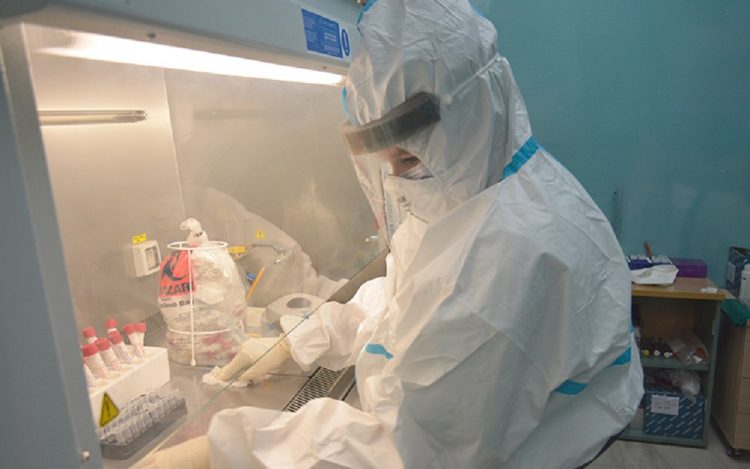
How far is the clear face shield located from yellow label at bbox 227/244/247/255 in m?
0.36

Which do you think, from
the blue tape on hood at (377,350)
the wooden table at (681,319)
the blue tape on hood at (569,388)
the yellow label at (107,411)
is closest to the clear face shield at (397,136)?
the blue tape on hood at (377,350)

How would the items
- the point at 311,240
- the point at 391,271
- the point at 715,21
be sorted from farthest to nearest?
the point at 715,21 → the point at 311,240 → the point at 391,271

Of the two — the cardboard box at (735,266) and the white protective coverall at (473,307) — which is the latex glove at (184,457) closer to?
the white protective coverall at (473,307)

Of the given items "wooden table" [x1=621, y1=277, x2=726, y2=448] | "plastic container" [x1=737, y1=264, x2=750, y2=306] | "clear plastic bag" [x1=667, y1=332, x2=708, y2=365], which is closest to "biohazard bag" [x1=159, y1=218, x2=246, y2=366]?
"wooden table" [x1=621, y1=277, x2=726, y2=448]

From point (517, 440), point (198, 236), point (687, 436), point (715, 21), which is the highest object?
point (715, 21)

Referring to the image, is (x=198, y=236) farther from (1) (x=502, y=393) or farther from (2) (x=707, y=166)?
(2) (x=707, y=166)

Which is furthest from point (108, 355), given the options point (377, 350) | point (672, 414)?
point (672, 414)

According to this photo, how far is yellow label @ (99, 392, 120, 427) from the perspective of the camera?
0.66 meters

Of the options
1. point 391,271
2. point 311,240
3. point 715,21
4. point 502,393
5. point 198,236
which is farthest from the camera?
point 715,21

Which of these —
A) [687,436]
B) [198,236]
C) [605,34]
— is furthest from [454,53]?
[687,436]

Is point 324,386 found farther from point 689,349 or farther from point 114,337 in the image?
point 689,349

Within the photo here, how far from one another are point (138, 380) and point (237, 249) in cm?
40

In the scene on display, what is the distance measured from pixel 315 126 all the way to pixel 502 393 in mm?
910

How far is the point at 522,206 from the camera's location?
2.67 ft
